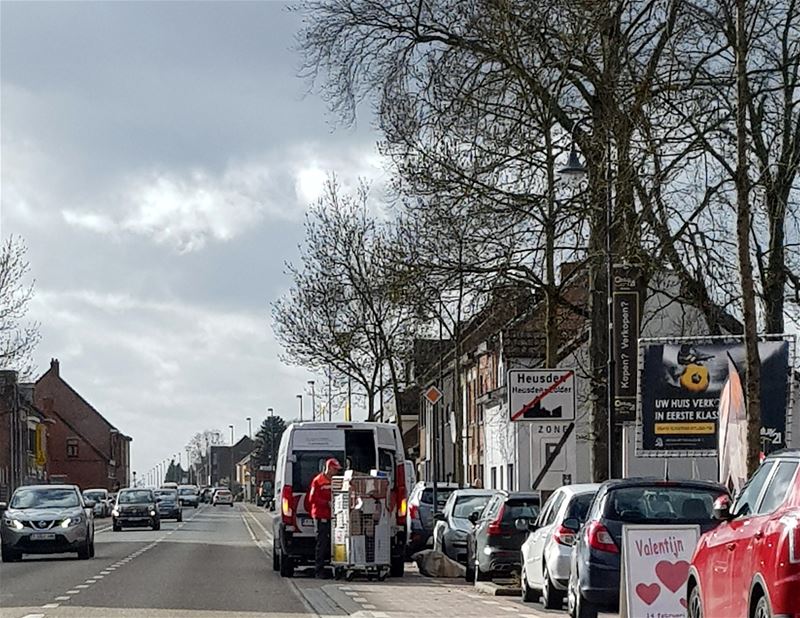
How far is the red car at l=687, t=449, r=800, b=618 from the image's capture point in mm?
9734

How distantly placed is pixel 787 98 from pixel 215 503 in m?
116

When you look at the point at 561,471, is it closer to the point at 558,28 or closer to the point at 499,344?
the point at 558,28

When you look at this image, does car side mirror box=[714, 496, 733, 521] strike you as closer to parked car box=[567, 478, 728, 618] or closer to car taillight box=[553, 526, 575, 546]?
parked car box=[567, 478, 728, 618]

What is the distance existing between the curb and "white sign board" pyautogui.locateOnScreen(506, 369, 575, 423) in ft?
8.61

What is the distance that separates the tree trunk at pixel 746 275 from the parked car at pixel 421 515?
57.2 feet

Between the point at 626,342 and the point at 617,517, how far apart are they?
9.73 meters

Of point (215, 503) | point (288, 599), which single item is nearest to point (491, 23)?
point (288, 599)

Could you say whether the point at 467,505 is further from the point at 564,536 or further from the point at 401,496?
the point at 564,536

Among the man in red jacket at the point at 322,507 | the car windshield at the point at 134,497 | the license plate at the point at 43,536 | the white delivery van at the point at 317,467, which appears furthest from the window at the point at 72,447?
the man in red jacket at the point at 322,507

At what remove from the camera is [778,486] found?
10.9 metres

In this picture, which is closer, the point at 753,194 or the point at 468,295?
the point at 753,194

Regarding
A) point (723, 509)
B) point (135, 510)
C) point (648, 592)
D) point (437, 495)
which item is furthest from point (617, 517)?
point (135, 510)

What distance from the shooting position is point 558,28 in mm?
25531

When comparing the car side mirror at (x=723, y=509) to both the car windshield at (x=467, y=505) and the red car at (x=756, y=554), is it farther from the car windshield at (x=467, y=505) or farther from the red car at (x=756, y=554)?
the car windshield at (x=467, y=505)
